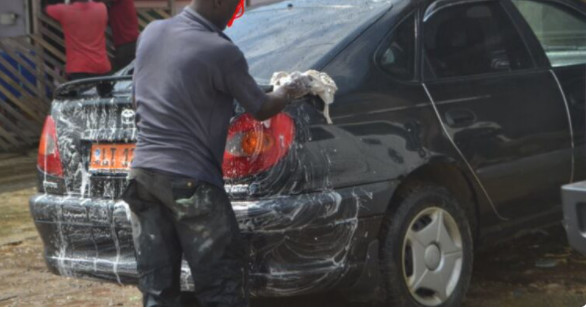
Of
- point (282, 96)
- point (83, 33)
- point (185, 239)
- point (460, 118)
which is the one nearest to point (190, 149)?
point (185, 239)

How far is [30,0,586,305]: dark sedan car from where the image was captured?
16.1 ft

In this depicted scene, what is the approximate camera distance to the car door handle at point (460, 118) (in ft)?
18.2

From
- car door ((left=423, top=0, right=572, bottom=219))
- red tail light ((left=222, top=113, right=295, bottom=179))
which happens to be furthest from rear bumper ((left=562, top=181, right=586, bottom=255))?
red tail light ((left=222, top=113, right=295, bottom=179))

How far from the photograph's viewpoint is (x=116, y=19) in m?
12.4

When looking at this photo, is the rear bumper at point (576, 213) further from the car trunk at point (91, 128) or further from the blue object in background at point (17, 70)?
the blue object in background at point (17, 70)

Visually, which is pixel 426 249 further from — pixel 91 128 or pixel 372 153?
pixel 91 128

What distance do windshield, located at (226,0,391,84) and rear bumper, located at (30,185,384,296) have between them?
0.70 metres

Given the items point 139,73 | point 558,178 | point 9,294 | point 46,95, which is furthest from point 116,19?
point 139,73

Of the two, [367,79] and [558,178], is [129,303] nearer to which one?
[367,79]

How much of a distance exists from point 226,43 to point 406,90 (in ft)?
4.46

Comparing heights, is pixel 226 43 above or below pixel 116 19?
above

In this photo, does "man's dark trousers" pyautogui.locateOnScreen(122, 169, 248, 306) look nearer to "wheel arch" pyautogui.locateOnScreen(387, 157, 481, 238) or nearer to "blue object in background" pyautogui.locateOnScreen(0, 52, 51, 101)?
"wheel arch" pyautogui.locateOnScreen(387, 157, 481, 238)

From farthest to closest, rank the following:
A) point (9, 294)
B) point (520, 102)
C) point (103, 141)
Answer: point (9, 294) → point (520, 102) → point (103, 141)

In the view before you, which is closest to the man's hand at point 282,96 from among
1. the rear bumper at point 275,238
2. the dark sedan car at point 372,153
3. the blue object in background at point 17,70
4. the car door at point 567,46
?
the dark sedan car at point 372,153
